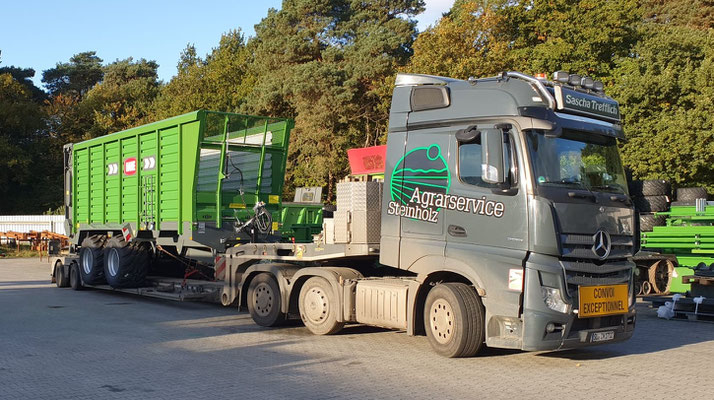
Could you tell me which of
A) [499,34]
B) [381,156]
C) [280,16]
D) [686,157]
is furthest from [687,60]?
[280,16]

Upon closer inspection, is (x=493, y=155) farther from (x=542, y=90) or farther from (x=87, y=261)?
(x=87, y=261)

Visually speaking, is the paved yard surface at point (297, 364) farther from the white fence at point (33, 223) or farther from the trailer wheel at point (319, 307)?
the white fence at point (33, 223)

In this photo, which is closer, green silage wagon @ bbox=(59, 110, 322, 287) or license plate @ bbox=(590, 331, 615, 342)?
license plate @ bbox=(590, 331, 615, 342)

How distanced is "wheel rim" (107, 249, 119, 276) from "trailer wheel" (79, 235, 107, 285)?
498 mm

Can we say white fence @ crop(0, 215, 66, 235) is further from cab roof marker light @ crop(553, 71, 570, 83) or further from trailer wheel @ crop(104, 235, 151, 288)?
cab roof marker light @ crop(553, 71, 570, 83)

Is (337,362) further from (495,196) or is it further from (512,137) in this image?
(512,137)

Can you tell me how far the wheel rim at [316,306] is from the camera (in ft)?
32.1

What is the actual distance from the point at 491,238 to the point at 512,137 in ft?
3.82

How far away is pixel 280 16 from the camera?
40969mm

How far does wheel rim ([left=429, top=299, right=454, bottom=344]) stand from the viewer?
26.6 ft

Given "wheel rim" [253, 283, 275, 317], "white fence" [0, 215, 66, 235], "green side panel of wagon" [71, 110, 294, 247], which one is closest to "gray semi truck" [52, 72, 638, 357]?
"wheel rim" [253, 283, 275, 317]

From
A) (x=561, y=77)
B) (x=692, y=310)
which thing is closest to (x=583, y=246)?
(x=561, y=77)

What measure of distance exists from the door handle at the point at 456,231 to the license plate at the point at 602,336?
1.82m

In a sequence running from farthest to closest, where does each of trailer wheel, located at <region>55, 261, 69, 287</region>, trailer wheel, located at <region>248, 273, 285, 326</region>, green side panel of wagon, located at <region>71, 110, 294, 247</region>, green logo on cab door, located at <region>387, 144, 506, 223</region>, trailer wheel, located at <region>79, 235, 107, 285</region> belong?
trailer wheel, located at <region>55, 261, 69, 287</region>, trailer wheel, located at <region>79, 235, 107, 285</region>, green side panel of wagon, located at <region>71, 110, 294, 247</region>, trailer wheel, located at <region>248, 273, 285, 326</region>, green logo on cab door, located at <region>387, 144, 506, 223</region>
